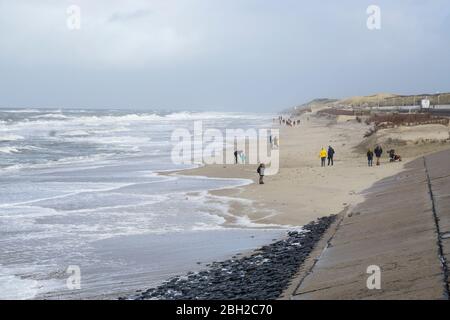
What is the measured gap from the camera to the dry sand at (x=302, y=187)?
51.9 feet

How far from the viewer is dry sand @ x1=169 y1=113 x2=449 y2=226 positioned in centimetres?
1583

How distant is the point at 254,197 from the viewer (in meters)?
19.1

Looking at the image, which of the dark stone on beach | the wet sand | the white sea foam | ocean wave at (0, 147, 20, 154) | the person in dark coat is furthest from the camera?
ocean wave at (0, 147, 20, 154)

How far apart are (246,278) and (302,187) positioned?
11904 millimetres

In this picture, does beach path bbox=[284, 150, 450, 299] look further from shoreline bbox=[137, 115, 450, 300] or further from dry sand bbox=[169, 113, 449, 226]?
dry sand bbox=[169, 113, 449, 226]

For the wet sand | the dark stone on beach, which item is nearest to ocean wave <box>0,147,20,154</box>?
the wet sand

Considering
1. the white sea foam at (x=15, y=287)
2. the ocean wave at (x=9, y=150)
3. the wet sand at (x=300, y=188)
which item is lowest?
the white sea foam at (x=15, y=287)

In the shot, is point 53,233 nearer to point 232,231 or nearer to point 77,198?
point 232,231

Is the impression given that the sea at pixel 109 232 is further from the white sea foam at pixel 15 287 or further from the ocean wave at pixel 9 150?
the ocean wave at pixel 9 150

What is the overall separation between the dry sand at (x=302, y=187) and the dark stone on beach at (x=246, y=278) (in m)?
3.54

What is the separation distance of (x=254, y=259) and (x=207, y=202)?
26.3ft

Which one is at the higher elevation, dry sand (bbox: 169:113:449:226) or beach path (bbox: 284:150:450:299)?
beach path (bbox: 284:150:450:299)

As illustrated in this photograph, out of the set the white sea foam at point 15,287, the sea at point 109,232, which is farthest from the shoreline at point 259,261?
the white sea foam at point 15,287

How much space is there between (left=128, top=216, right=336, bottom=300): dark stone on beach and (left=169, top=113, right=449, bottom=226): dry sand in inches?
139
